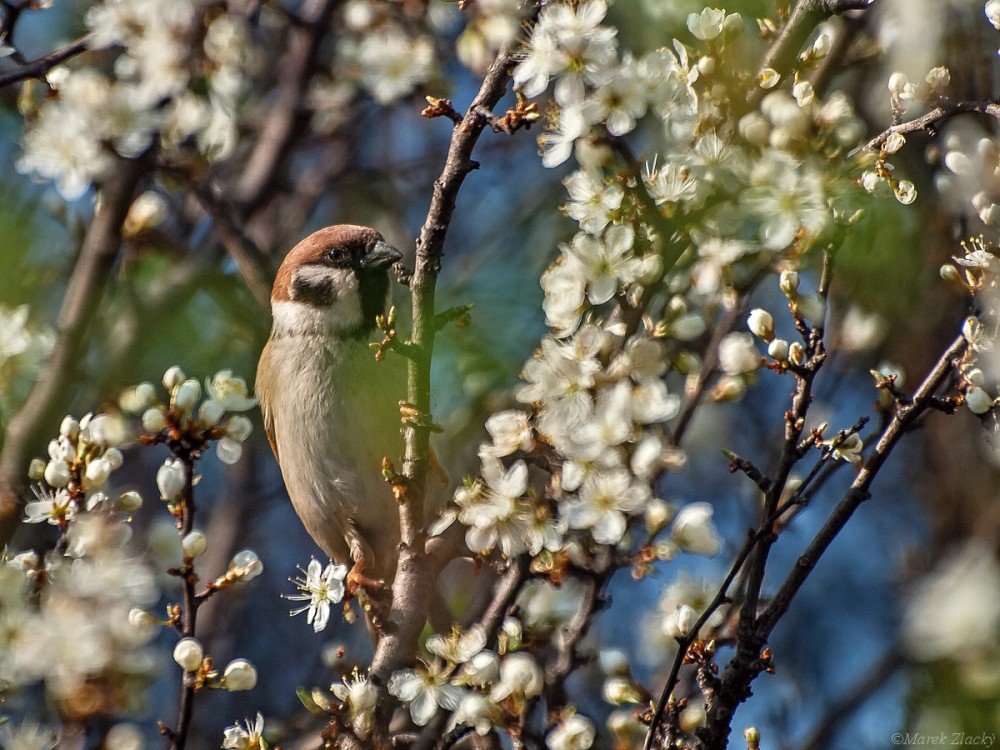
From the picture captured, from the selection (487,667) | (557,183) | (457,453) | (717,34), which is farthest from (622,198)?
(557,183)

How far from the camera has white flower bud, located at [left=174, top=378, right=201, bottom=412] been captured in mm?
2584

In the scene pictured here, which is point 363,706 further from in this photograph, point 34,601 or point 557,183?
point 557,183

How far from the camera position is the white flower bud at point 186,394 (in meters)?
2.58

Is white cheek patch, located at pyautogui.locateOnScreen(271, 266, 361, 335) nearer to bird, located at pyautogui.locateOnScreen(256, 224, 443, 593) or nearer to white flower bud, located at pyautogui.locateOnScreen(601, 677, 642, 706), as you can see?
bird, located at pyautogui.locateOnScreen(256, 224, 443, 593)

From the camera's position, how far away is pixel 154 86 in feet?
10.6

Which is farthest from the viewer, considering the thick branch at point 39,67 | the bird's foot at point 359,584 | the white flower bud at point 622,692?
the bird's foot at point 359,584

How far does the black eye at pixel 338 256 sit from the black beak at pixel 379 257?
0.08 m

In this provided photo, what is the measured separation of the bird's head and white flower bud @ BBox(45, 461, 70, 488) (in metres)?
1.82

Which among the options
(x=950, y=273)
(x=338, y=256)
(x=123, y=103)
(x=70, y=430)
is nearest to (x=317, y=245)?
(x=338, y=256)

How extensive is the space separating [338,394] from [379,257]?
517mm

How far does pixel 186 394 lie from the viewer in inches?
102

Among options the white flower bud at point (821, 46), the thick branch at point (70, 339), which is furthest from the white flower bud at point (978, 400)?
the thick branch at point (70, 339)

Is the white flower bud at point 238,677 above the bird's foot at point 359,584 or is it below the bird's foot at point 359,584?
below

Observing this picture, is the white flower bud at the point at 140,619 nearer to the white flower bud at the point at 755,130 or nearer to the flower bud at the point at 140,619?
the flower bud at the point at 140,619
